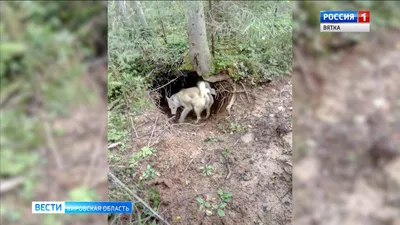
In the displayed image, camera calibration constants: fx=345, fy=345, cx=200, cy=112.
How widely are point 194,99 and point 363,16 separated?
310 mm

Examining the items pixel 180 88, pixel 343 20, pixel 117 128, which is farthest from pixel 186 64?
pixel 343 20

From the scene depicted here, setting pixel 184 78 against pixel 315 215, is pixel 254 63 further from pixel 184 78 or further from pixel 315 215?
pixel 315 215

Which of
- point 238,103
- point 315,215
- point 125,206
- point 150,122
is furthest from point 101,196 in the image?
point 315,215

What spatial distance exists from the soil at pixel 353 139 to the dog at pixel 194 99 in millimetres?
167

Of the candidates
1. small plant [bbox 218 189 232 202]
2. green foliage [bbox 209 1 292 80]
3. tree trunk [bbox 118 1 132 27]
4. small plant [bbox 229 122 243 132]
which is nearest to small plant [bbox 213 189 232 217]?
small plant [bbox 218 189 232 202]

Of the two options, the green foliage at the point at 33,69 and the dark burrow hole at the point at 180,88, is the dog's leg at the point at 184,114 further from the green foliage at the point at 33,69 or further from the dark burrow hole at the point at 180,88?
the green foliage at the point at 33,69

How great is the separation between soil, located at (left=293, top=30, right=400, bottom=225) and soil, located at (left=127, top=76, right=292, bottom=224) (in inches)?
2.1

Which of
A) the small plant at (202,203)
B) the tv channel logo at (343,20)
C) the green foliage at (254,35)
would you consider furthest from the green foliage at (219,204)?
the tv channel logo at (343,20)

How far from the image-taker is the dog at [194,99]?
22.6 inches

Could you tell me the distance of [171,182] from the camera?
0.57 m

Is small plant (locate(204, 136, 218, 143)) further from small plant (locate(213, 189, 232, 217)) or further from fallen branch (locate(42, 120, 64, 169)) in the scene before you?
fallen branch (locate(42, 120, 64, 169))

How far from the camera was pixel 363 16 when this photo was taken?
567mm

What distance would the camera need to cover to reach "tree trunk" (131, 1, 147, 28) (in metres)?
0.53

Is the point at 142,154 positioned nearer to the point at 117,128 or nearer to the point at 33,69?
the point at 117,128
